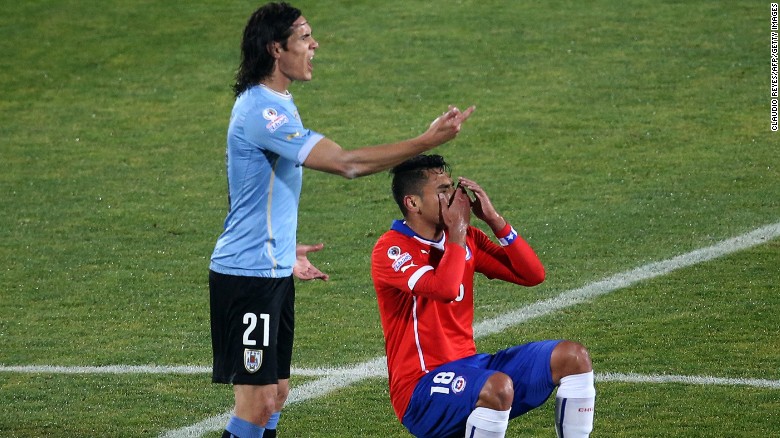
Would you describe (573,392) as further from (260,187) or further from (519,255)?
(260,187)

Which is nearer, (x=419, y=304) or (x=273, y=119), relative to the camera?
(x=273, y=119)

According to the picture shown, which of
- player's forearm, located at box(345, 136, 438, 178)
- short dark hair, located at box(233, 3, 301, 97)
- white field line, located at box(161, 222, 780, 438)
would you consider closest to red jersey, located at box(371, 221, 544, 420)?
player's forearm, located at box(345, 136, 438, 178)

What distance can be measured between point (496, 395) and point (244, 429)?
3.22 ft

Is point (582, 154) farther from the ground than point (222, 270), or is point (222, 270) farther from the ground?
point (222, 270)

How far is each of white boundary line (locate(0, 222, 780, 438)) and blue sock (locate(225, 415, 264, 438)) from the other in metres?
1.12

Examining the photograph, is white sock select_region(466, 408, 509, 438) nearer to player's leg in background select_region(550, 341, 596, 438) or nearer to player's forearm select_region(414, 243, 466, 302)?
player's leg in background select_region(550, 341, 596, 438)

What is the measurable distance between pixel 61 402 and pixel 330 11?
10.0 metres

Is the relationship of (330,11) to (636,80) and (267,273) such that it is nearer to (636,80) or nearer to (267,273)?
(636,80)

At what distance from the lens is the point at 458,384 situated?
5.18 meters

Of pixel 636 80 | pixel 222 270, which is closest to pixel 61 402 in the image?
pixel 222 270

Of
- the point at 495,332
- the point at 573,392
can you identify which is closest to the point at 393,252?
the point at 573,392

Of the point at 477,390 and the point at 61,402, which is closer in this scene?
the point at 477,390

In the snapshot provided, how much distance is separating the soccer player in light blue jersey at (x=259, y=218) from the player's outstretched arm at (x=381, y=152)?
0.05m

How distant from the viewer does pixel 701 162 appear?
38.0 ft
